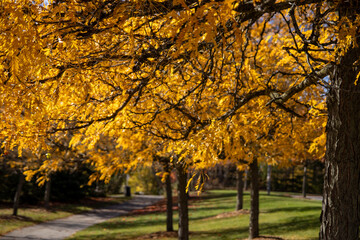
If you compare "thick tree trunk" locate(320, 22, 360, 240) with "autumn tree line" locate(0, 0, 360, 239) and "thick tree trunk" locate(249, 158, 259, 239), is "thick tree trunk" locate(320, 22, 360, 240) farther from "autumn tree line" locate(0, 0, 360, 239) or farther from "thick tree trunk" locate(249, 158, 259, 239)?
"thick tree trunk" locate(249, 158, 259, 239)

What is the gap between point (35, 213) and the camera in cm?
2147

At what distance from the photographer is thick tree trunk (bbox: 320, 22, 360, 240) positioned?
5.00 metres

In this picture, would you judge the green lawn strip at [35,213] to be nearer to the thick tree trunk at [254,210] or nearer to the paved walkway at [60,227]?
the paved walkway at [60,227]

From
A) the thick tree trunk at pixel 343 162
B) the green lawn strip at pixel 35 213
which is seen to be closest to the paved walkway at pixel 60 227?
the green lawn strip at pixel 35 213

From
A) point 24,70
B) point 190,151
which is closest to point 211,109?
point 190,151

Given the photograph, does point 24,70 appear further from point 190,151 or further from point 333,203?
point 333,203

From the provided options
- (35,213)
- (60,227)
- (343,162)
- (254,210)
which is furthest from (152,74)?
(35,213)

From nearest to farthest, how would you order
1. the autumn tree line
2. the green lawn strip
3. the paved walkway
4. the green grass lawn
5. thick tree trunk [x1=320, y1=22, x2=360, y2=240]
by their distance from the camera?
the autumn tree line → thick tree trunk [x1=320, y1=22, x2=360, y2=240] → the green grass lawn → the paved walkway → the green lawn strip

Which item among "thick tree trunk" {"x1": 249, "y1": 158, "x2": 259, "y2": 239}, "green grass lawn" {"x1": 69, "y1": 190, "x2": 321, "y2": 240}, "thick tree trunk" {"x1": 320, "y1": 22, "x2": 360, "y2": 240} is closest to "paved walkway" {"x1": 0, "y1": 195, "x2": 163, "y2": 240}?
"green grass lawn" {"x1": 69, "y1": 190, "x2": 321, "y2": 240}

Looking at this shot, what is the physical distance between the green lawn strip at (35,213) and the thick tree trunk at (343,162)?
14536 millimetres

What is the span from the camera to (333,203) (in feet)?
16.5

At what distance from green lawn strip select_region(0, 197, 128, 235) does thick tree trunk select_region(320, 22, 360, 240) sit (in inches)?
572

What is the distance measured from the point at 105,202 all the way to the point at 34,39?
31337 millimetres

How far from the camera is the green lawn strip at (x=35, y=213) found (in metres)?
17.4
